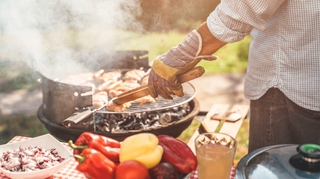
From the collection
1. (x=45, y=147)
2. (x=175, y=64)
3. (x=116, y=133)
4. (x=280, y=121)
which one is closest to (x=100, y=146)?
(x=45, y=147)

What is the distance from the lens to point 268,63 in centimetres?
253

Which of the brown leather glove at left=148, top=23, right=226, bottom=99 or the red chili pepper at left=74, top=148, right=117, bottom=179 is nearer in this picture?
the red chili pepper at left=74, top=148, right=117, bottom=179

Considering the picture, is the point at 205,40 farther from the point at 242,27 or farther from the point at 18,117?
the point at 18,117

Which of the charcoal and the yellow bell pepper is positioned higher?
the yellow bell pepper

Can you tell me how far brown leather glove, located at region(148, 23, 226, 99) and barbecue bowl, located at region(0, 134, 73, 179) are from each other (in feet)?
2.48

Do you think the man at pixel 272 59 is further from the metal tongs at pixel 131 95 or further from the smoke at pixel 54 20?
the smoke at pixel 54 20

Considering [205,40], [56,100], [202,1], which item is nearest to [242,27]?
[205,40]

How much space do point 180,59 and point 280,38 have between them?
2.01ft

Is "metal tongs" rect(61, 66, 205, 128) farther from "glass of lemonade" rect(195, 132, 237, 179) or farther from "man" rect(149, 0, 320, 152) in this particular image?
"glass of lemonade" rect(195, 132, 237, 179)

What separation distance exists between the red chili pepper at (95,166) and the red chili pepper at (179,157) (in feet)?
0.88

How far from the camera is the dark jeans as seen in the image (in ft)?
8.33

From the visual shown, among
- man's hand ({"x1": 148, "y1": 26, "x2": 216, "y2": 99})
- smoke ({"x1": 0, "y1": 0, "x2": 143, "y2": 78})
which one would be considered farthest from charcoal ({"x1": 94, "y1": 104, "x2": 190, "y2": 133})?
smoke ({"x1": 0, "y1": 0, "x2": 143, "y2": 78})

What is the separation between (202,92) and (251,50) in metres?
4.08

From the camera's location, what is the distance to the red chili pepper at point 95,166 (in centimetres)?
187
